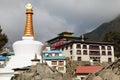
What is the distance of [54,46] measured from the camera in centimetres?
7012

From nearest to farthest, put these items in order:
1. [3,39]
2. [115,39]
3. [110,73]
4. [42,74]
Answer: [110,73] → [42,74] → [3,39] → [115,39]

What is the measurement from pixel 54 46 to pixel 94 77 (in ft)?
201

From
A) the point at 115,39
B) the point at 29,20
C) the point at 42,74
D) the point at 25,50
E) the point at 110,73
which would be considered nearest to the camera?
the point at 110,73

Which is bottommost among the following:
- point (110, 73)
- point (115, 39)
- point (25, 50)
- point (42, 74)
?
point (42, 74)

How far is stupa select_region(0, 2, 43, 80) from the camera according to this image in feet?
94.0

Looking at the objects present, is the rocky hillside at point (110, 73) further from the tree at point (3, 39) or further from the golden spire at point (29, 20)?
the tree at point (3, 39)

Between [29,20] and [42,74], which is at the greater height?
[29,20]

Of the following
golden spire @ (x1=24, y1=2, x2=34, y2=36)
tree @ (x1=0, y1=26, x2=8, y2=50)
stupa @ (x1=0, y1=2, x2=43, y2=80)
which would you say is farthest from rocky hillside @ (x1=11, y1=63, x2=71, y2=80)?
tree @ (x1=0, y1=26, x2=8, y2=50)

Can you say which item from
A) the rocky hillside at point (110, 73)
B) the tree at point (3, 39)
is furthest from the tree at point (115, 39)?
the rocky hillside at point (110, 73)

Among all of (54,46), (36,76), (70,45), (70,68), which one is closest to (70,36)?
(54,46)

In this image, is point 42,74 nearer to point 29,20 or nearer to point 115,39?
point 29,20

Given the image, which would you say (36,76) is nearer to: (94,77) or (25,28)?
(94,77)

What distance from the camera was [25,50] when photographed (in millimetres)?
31797

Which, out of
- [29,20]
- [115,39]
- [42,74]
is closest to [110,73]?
[42,74]
